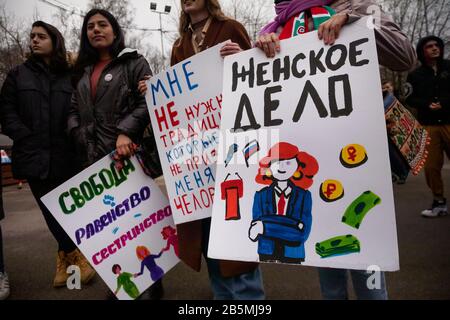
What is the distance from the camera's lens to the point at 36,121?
84.1 inches

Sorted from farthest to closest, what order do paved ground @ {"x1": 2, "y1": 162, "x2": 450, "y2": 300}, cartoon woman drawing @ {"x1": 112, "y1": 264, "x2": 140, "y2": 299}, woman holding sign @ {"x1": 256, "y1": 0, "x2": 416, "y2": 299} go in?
paved ground @ {"x1": 2, "y1": 162, "x2": 450, "y2": 300}
cartoon woman drawing @ {"x1": 112, "y1": 264, "x2": 140, "y2": 299}
woman holding sign @ {"x1": 256, "y1": 0, "x2": 416, "y2": 299}

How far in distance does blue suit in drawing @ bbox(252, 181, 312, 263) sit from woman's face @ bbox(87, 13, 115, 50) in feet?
4.35

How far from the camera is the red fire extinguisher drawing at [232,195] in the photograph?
106 centimetres

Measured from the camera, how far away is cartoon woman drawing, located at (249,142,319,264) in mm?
981

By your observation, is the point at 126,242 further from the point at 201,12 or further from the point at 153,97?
the point at 201,12

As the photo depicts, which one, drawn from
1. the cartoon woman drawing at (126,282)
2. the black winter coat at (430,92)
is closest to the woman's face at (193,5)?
the cartoon woman drawing at (126,282)

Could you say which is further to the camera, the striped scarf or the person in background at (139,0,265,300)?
the person in background at (139,0,265,300)

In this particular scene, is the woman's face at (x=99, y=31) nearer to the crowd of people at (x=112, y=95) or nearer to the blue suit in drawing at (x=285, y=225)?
the crowd of people at (x=112, y=95)

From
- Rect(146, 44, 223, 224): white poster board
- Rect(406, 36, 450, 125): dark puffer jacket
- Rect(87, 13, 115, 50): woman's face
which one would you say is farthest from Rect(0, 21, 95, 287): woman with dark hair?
Rect(406, 36, 450, 125): dark puffer jacket

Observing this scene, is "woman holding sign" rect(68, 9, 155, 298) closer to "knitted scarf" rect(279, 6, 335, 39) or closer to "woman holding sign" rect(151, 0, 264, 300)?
"woman holding sign" rect(151, 0, 264, 300)

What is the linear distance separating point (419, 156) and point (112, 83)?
145 cm

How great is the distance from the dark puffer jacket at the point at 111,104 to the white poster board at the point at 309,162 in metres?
0.78

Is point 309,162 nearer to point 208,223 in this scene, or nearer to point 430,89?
point 208,223

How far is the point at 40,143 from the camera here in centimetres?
213
